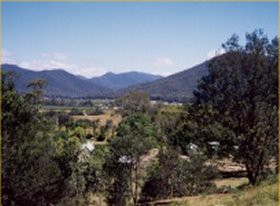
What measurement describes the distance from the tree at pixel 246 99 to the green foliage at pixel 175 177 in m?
9.65

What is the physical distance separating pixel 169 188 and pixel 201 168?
2.97m

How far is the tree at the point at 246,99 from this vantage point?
60.0 feet

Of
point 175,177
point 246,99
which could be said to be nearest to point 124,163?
point 175,177

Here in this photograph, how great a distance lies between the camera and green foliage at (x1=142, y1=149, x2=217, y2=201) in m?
28.9

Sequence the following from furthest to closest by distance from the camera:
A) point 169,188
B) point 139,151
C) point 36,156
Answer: point 169,188 < point 139,151 < point 36,156

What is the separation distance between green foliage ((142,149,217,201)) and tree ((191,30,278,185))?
9.65 m

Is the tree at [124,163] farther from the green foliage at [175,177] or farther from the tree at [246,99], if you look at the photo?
the tree at [246,99]

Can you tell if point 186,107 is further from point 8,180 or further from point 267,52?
point 8,180

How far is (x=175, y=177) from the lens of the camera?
98.6ft

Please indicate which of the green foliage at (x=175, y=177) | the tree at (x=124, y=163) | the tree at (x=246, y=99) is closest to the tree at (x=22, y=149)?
the tree at (x=124, y=163)

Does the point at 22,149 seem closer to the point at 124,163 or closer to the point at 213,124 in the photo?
the point at 213,124

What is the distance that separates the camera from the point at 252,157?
18812 mm

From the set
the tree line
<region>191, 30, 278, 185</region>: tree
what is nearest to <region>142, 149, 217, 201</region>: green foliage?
the tree line

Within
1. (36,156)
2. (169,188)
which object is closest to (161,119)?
(169,188)
